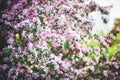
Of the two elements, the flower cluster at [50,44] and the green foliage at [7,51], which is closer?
the flower cluster at [50,44]

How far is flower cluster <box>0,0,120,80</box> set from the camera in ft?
22.3

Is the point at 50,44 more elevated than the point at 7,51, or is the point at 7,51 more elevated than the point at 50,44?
the point at 50,44

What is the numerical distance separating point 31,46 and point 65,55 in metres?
0.93

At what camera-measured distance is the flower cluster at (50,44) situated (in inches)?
268

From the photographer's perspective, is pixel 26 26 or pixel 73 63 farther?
pixel 73 63

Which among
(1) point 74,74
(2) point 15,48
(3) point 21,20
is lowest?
(1) point 74,74

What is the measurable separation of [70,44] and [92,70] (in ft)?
2.60

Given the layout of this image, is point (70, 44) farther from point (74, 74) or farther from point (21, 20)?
point (21, 20)

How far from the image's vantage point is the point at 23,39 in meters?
7.09

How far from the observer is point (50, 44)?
7262mm

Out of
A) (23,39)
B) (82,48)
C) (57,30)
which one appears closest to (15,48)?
(23,39)

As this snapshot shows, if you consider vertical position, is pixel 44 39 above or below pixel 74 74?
above

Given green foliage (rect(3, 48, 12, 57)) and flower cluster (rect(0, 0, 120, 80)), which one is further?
green foliage (rect(3, 48, 12, 57))

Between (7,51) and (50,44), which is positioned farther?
(50,44)
